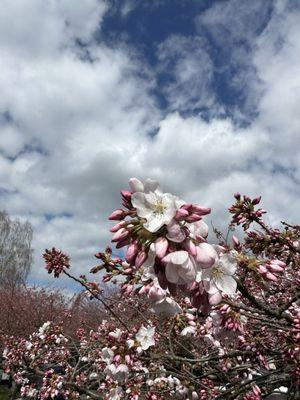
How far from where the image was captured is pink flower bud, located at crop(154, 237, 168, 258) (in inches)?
51.6

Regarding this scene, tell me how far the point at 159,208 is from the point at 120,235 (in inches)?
7.1

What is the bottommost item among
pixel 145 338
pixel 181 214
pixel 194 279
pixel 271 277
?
pixel 194 279

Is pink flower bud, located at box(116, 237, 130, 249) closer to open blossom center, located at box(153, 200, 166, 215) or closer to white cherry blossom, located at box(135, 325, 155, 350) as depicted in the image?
open blossom center, located at box(153, 200, 166, 215)

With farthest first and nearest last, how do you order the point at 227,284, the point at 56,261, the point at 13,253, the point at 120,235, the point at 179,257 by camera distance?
1. the point at 13,253
2. the point at 56,261
3. the point at 227,284
4. the point at 120,235
5. the point at 179,257

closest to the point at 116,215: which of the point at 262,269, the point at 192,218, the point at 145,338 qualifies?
the point at 192,218

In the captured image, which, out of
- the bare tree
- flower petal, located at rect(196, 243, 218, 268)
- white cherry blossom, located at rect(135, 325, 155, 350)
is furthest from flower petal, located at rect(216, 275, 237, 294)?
the bare tree

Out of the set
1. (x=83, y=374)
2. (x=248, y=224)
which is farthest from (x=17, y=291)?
(x=248, y=224)

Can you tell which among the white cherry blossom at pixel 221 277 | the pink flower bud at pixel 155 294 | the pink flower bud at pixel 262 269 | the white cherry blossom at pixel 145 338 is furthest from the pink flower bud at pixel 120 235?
the white cherry blossom at pixel 145 338

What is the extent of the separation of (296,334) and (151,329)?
2.02 metres

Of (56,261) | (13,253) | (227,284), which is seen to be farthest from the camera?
(13,253)

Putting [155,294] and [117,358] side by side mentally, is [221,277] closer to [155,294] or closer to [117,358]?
[155,294]

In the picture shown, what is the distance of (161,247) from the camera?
1316 millimetres

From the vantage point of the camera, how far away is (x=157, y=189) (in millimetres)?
1469

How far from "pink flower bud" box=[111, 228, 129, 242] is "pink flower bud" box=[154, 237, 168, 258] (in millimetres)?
139
